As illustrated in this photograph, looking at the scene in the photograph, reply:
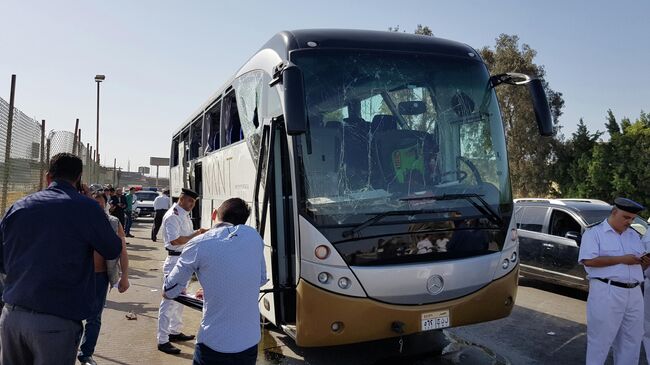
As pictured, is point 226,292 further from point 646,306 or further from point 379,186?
point 646,306

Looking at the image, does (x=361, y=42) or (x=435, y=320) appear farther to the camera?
(x=361, y=42)

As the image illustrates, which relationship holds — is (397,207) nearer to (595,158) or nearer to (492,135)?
(492,135)

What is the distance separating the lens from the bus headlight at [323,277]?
4.61 meters

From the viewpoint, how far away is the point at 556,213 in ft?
32.7

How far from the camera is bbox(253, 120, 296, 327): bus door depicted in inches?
195

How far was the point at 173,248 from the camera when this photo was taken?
6219mm

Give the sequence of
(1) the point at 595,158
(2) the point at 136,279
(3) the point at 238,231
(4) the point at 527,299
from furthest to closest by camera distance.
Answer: (1) the point at 595,158 < (2) the point at 136,279 < (4) the point at 527,299 < (3) the point at 238,231

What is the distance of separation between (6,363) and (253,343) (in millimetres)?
1508

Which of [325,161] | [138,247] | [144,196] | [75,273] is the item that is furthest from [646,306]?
[144,196]

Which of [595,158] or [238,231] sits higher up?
[595,158]

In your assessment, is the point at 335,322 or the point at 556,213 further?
the point at 556,213

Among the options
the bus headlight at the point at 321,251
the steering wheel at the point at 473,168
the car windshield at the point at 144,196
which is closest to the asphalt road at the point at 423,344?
the bus headlight at the point at 321,251

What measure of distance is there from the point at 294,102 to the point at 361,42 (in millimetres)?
1356

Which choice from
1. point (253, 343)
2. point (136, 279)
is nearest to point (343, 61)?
point (253, 343)
